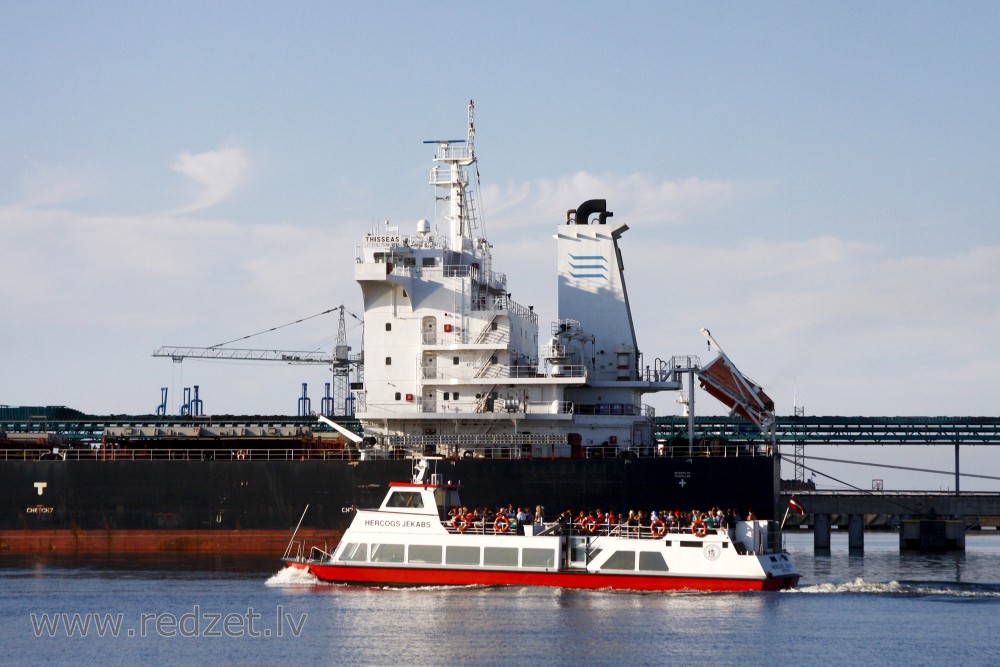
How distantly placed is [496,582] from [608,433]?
529 inches

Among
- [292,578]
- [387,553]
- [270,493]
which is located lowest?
[292,578]

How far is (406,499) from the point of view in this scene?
43.8 m

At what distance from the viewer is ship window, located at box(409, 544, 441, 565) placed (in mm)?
43125

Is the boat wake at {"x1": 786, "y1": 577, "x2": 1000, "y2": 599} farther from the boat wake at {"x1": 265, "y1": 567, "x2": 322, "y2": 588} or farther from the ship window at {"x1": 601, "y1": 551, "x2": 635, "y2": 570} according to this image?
the boat wake at {"x1": 265, "y1": 567, "x2": 322, "y2": 588}

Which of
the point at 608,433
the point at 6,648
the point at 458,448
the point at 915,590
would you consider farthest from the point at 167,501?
the point at 915,590

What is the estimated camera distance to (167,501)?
181 ft

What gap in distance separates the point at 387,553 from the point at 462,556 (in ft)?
8.08

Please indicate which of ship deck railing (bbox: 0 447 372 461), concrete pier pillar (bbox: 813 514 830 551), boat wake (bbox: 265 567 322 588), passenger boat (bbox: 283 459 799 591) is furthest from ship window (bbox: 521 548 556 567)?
concrete pier pillar (bbox: 813 514 830 551)

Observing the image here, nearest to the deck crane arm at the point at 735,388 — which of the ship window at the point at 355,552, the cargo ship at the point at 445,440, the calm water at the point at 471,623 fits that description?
the cargo ship at the point at 445,440

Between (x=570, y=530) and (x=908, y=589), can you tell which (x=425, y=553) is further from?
(x=908, y=589)

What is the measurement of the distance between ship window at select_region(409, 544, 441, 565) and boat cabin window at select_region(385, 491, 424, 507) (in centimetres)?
133

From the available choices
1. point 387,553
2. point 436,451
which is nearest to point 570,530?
point 387,553

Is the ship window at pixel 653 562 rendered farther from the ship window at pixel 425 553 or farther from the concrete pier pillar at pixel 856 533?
the concrete pier pillar at pixel 856 533

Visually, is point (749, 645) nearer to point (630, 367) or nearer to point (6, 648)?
point (6, 648)
